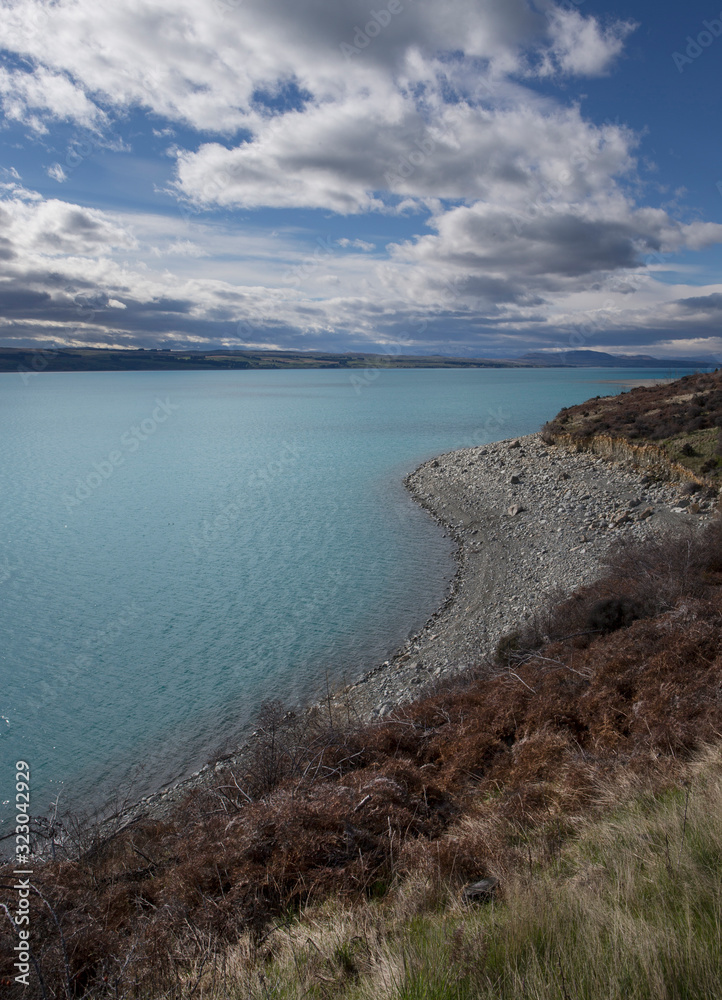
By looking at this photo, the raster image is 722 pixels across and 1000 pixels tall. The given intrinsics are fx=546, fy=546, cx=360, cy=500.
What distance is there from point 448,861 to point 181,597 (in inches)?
553

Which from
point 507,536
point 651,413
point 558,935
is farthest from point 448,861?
point 651,413

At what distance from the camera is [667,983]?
273cm

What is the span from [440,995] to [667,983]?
1155mm

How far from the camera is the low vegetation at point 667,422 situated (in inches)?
920

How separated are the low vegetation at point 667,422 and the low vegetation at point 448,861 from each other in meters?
17.8

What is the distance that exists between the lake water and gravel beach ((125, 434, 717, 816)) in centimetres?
84

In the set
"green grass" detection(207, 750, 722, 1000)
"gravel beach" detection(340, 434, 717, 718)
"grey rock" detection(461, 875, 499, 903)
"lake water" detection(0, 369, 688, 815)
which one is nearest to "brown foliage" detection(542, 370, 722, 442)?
"gravel beach" detection(340, 434, 717, 718)

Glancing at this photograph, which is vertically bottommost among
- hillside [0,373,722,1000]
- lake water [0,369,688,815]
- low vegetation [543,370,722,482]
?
lake water [0,369,688,815]

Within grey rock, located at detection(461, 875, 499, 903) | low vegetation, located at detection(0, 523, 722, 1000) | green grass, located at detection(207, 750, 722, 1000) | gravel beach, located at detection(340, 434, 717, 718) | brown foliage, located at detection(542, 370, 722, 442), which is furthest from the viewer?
brown foliage, located at detection(542, 370, 722, 442)

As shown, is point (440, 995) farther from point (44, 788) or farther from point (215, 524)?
point (215, 524)

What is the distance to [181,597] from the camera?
56.3ft

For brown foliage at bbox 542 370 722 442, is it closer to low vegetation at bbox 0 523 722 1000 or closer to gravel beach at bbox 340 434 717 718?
gravel beach at bbox 340 434 717 718

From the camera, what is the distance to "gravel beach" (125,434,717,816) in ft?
39.5

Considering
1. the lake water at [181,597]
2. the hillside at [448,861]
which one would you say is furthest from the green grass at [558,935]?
the lake water at [181,597]
